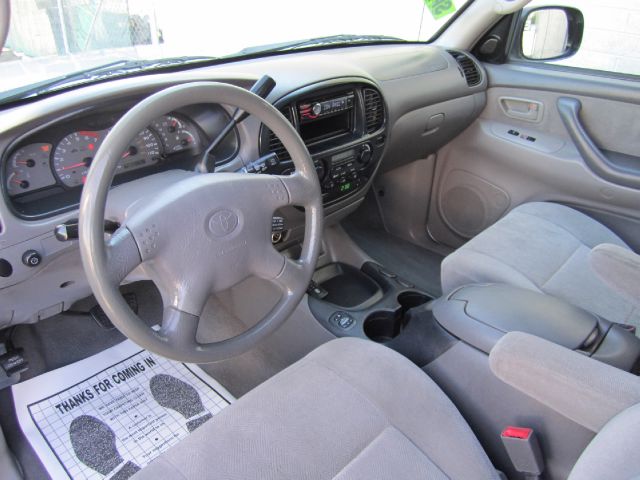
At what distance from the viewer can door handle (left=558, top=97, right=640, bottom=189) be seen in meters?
1.88

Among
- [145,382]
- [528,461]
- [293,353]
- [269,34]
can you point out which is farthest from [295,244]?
[528,461]

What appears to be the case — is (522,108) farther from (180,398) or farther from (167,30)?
(180,398)

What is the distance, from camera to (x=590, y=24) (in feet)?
7.30

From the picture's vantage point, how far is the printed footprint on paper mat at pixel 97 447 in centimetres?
146

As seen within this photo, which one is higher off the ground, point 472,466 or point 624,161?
point 624,161

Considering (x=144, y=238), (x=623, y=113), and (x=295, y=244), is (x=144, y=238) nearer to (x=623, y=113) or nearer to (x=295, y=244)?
(x=295, y=244)

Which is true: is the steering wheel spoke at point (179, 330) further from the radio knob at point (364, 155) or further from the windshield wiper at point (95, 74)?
the radio knob at point (364, 155)

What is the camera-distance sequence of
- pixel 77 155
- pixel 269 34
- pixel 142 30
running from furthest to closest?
pixel 269 34 < pixel 142 30 < pixel 77 155

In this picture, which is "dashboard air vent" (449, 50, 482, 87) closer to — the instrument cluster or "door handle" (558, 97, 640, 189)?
"door handle" (558, 97, 640, 189)

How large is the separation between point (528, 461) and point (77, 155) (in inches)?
42.8

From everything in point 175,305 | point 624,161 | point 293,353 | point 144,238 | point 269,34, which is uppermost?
point 269,34

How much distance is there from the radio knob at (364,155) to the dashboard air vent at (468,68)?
2.01ft

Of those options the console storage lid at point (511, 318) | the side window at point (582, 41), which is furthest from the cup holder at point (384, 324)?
the side window at point (582, 41)

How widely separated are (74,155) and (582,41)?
1906mm
